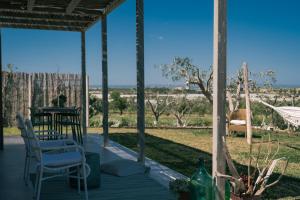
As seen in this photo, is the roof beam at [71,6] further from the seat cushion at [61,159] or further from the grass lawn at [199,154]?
the seat cushion at [61,159]

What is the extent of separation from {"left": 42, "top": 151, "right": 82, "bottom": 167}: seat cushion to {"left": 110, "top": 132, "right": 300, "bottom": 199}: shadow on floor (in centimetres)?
166

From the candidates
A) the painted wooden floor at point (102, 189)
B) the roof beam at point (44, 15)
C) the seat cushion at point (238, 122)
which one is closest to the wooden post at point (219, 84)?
the painted wooden floor at point (102, 189)

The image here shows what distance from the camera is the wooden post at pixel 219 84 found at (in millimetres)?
2549

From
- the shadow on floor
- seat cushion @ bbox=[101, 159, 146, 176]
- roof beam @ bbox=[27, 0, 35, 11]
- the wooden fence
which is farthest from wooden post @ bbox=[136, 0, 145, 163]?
the wooden fence

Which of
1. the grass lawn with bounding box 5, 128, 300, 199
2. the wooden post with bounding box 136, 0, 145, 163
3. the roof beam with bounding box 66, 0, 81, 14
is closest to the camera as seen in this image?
the grass lawn with bounding box 5, 128, 300, 199

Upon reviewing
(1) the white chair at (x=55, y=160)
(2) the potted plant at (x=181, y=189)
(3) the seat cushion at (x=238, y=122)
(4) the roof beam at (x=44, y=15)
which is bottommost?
(3) the seat cushion at (x=238, y=122)

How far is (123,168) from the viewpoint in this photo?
174 inches

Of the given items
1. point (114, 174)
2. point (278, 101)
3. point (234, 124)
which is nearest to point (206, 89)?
point (234, 124)

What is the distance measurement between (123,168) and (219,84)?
88.1 inches

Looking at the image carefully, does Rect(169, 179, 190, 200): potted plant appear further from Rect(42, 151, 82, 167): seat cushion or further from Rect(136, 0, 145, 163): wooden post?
Rect(136, 0, 145, 163): wooden post

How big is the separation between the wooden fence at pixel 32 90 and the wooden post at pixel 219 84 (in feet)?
29.5

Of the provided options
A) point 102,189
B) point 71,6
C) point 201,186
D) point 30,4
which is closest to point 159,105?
point 71,6

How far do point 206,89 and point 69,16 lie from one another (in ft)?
17.2

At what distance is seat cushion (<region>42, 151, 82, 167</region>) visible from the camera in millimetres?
3221
